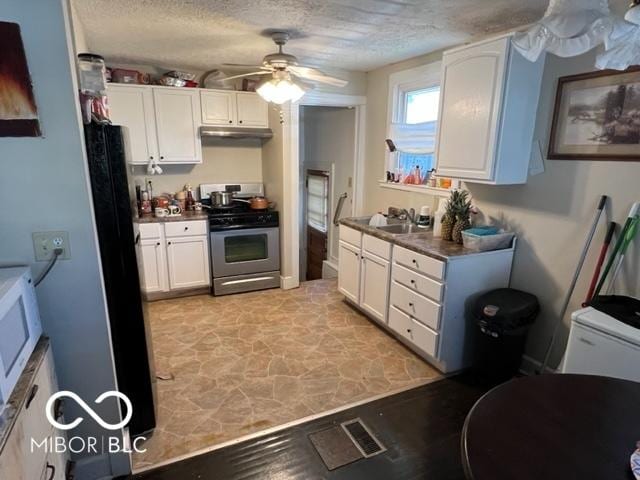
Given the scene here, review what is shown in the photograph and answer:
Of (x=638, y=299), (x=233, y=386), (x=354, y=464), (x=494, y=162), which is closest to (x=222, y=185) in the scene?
(x=233, y=386)

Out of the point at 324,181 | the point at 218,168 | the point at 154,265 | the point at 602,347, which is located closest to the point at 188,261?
the point at 154,265

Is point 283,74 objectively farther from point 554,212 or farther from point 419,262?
point 554,212

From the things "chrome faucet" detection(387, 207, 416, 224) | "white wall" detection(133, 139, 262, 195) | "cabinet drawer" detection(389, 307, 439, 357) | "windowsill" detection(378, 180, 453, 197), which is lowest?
"cabinet drawer" detection(389, 307, 439, 357)

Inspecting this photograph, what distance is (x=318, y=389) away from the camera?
8.39 ft

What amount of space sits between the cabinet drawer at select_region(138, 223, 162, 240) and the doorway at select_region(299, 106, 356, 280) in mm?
2086

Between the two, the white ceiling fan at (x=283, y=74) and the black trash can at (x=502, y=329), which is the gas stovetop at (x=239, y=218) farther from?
the black trash can at (x=502, y=329)

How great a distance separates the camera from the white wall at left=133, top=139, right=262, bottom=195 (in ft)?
13.9

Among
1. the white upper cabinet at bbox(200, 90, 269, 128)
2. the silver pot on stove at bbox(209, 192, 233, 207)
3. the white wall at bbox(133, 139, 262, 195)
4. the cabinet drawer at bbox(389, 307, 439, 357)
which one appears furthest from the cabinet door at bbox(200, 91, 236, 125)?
the cabinet drawer at bbox(389, 307, 439, 357)

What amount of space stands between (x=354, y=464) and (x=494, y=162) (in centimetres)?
201

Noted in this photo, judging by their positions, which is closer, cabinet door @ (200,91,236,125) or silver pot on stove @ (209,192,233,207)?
cabinet door @ (200,91,236,125)

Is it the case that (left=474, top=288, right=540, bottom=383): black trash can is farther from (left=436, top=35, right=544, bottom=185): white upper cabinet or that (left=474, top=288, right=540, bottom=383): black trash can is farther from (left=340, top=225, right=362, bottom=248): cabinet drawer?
(left=340, top=225, right=362, bottom=248): cabinet drawer

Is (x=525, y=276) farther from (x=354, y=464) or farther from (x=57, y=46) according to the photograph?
(x=57, y=46)

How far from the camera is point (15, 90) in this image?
1379 millimetres

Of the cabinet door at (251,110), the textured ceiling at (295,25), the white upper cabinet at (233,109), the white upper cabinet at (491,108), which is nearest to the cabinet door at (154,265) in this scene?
the white upper cabinet at (233,109)
